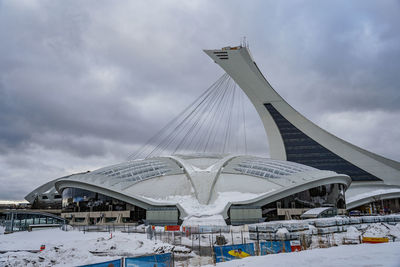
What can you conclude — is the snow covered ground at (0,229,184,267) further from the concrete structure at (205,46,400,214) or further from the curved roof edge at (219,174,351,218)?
the concrete structure at (205,46,400,214)

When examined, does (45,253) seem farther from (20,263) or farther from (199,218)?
(199,218)

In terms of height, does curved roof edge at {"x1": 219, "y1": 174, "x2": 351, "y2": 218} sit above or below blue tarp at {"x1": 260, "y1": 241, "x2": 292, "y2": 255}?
above

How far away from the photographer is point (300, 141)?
62.8 metres

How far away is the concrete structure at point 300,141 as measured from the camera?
58375mm

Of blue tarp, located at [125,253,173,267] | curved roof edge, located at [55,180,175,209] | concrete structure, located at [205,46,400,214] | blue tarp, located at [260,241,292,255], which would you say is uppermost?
concrete structure, located at [205,46,400,214]

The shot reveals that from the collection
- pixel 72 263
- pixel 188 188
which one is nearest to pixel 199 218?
pixel 188 188

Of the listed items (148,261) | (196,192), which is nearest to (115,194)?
(196,192)

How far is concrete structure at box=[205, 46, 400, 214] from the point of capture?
192 ft

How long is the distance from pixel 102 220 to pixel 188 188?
10.7 m

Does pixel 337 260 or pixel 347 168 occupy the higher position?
pixel 347 168

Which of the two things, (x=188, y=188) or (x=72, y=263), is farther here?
(x=188, y=188)

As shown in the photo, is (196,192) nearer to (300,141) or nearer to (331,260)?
(331,260)

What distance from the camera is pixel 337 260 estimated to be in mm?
11406

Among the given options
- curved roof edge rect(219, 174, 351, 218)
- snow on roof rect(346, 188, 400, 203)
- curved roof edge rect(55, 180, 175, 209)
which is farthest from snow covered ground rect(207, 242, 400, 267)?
snow on roof rect(346, 188, 400, 203)
